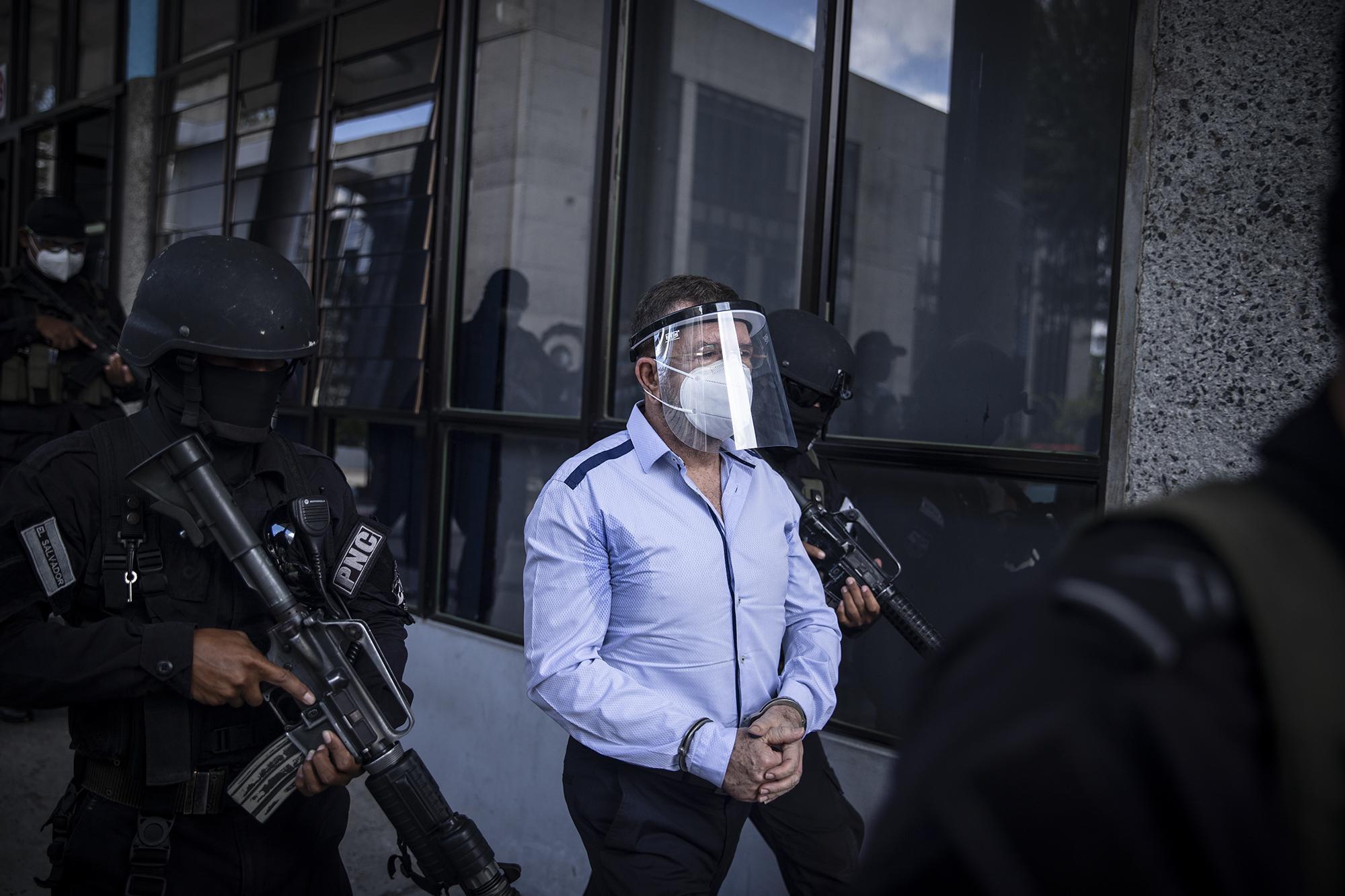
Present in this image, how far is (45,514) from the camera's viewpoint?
1.82m

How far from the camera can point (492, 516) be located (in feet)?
13.9

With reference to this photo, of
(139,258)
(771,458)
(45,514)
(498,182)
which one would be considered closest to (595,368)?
(498,182)

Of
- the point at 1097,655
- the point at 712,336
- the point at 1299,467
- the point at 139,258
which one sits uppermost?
the point at 139,258

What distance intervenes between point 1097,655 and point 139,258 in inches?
271

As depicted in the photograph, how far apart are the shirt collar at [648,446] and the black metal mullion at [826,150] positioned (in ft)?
3.68

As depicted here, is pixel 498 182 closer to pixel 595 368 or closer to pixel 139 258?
pixel 595 368

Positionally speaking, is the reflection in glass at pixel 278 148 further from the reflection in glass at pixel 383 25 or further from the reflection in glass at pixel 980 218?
the reflection in glass at pixel 980 218

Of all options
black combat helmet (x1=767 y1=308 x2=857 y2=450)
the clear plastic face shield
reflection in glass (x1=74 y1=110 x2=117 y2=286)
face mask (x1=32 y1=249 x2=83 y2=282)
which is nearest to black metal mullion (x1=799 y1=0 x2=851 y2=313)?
black combat helmet (x1=767 y1=308 x2=857 y2=450)

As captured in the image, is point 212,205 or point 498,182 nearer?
point 498,182

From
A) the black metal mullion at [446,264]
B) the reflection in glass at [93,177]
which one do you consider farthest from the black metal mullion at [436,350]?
the reflection in glass at [93,177]

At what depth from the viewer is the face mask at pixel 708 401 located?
83.8 inches

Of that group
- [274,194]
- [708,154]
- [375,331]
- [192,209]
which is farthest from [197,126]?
[708,154]

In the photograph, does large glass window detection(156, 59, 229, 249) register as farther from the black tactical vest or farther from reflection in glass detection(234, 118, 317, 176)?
the black tactical vest

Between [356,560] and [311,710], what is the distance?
0.35m
